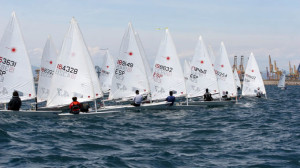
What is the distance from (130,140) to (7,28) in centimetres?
1212

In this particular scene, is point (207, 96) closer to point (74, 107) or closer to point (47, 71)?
point (47, 71)

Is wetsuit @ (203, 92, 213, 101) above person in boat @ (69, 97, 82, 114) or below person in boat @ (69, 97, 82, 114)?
above

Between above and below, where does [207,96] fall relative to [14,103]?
above

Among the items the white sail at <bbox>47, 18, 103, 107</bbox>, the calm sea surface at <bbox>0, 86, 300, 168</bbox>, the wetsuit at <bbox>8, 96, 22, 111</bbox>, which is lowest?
the calm sea surface at <bbox>0, 86, 300, 168</bbox>

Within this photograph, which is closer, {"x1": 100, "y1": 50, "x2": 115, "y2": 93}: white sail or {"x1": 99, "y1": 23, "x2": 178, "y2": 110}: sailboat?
{"x1": 99, "y1": 23, "x2": 178, "y2": 110}: sailboat

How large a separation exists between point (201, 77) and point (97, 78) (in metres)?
11.0

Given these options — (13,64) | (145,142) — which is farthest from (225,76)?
(145,142)

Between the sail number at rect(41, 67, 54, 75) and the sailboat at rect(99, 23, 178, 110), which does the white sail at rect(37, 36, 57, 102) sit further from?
the sailboat at rect(99, 23, 178, 110)

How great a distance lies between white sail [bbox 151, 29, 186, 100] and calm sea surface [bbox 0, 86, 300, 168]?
271 inches

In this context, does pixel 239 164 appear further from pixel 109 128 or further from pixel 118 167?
pixel 109 128

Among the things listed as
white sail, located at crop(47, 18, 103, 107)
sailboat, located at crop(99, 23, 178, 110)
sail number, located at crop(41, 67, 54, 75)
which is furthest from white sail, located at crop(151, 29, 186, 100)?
sail number, located at crop(41, 67, 54, 75)

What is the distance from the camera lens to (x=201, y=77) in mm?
29312

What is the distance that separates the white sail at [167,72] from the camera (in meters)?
26.0

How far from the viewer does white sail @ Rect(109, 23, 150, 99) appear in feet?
81.3
